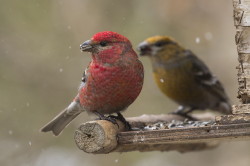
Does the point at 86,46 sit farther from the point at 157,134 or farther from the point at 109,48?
the point at 157,134

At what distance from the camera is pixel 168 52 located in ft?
23.0

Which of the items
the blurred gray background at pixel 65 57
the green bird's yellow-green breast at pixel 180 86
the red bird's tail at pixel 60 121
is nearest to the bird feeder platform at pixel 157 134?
the red bird's tail at pixel 60 121

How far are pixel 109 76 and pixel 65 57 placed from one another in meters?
3.57

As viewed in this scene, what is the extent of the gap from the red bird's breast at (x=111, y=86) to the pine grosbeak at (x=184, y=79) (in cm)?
216

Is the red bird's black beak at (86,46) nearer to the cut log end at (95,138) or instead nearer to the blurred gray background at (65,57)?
the cut log end at (95,138)

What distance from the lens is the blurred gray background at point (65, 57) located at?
24.8 feet

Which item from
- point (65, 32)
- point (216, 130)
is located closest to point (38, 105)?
point (65, 32)

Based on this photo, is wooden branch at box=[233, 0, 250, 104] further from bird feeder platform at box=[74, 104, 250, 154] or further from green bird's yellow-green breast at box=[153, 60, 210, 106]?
green bird's yellow-green breast at box=[153, 60, 210, 106]

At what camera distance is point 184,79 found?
672 cm

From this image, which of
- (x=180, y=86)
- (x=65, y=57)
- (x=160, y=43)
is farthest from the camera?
(x=65, y=57)

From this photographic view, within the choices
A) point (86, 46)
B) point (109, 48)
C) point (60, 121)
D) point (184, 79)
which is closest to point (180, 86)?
point (184, 79)

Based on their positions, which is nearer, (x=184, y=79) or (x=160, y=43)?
(x=184, y=79)

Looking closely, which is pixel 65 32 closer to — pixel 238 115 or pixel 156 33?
pixel 156 33

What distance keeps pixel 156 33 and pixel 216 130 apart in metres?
4.85
